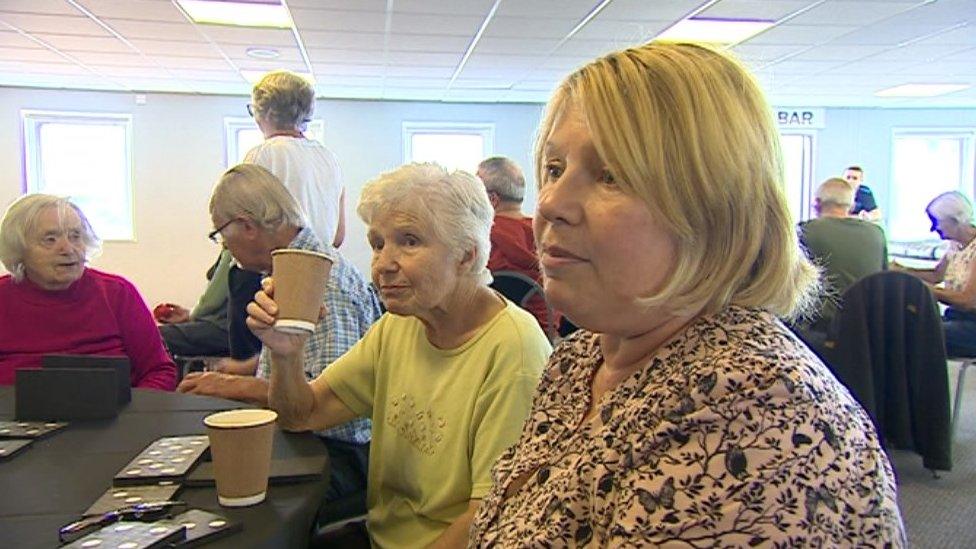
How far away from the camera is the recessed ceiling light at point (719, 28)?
5.48m

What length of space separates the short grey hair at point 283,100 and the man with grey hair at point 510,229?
2.83 feet

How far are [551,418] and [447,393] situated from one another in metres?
0.49

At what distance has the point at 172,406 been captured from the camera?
1.82 metres

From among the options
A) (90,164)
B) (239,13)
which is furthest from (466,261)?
(90,164)

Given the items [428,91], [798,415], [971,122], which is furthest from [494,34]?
[971,122]

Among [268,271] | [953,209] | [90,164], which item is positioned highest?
[90,164]

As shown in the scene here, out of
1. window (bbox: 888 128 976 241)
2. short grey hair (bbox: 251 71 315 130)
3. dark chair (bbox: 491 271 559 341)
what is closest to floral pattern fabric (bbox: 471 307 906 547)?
dark chair (bbox: 491 271 559 341)

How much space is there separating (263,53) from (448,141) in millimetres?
3376

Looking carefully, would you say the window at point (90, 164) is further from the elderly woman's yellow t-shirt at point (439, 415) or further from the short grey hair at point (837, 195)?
the elderly woman's yellow t-shirt at point (439, 415)

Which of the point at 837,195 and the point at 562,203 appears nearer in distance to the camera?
the point at 562,203

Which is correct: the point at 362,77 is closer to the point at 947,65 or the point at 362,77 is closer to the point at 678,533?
the point at 947,65

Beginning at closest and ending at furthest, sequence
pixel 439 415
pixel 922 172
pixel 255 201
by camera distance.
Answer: pixel 439 415, pixel 255 201, pixel 922 172

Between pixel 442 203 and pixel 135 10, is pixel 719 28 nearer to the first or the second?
pixel 135 10

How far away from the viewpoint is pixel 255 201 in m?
2.16
